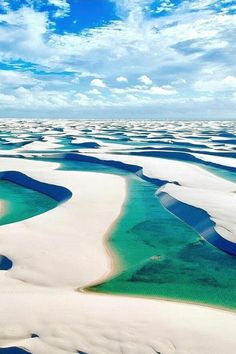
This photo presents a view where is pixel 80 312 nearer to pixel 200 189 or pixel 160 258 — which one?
pixel 160 258

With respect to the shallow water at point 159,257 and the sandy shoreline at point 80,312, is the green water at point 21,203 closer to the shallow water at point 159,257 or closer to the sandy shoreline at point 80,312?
the shallow water at point 159,257

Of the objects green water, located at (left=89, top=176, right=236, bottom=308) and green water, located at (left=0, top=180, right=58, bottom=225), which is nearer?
green water, located at (left=89, top=176, right=236, bottom=308)

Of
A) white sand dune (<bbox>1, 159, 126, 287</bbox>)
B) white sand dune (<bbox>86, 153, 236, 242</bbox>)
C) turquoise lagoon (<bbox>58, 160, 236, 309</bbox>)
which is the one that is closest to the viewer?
turquoise lagoon (<bbox>58, 160, 236, 309</bbox>)

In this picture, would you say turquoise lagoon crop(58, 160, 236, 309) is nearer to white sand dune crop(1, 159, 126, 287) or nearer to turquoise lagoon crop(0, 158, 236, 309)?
turquoise lagoon crop(0, 158, 236, 309)

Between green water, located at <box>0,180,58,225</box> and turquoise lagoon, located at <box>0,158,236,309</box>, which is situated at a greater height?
turquoise lagoon, located at <box>0,158,236,309</box>

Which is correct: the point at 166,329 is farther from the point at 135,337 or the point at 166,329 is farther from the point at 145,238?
the point at 145,238

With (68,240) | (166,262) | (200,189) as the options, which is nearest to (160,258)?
(166,262)

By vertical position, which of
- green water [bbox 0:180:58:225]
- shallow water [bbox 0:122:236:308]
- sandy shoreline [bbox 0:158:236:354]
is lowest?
green water [bbox 0:180:58:225]

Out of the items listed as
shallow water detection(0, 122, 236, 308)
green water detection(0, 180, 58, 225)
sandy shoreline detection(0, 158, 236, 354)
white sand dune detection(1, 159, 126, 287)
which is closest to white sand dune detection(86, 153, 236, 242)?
shallow water detection(0, 122, 236, 308)
